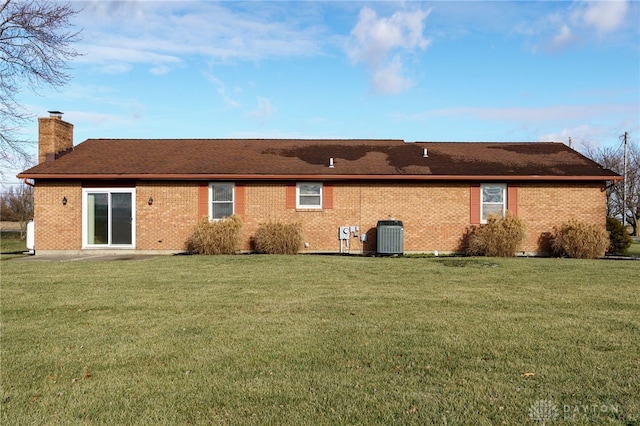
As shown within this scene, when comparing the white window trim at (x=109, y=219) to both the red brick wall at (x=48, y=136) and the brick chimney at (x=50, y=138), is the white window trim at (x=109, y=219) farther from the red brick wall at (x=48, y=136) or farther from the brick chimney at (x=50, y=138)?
the red brick wall at (x=48, y=136)

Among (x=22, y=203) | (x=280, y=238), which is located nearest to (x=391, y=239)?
(x=280, y=238)

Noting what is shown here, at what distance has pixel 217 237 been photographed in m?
18.0

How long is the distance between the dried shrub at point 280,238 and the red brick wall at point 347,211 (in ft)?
2.97

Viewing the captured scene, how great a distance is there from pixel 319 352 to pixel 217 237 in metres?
12.6

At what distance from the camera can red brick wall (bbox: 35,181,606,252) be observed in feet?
63.0

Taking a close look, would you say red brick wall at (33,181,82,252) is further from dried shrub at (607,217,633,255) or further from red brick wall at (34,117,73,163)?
dried shrub at (607,217,633,255)

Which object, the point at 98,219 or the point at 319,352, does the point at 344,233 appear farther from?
the point at 319,352

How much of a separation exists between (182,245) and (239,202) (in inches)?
97.0

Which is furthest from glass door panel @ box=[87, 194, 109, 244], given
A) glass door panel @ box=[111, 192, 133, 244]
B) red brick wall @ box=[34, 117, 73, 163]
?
red brick wall @ box=[34, 117, 73, 163]

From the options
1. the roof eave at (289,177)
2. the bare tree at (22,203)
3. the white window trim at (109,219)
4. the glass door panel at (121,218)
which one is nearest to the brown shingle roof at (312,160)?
the roof eave at (289,177)

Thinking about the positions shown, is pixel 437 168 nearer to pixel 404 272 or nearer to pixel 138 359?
pixel 404 272

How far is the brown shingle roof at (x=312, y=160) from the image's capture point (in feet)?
62.2

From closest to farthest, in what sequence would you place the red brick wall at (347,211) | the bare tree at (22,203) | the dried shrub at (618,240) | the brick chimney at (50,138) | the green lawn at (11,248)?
the red brick wall at (347,211), the green lawn at (11,248), the dried shrub at (618,240), the brick chimney at (50,138), the bare tree at (22,203)

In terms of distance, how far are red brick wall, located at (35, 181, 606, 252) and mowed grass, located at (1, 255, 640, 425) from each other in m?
8.03
